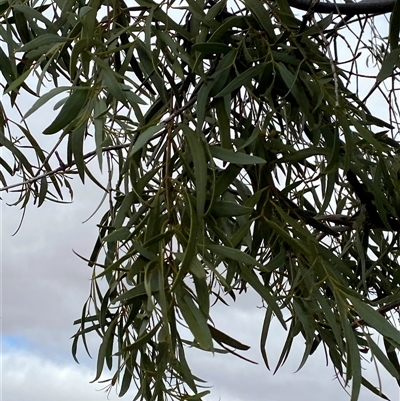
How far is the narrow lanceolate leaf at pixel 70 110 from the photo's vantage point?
0.32 m

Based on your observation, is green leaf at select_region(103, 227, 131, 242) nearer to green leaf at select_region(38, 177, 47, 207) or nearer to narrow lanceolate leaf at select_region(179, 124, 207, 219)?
narrow lanceolate leaf at select_region(179, 124, 207, 219)

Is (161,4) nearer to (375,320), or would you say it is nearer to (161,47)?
(161,47)

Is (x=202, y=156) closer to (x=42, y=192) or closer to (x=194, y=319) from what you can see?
(x=194, y=319)

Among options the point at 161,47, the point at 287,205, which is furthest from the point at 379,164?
the point at 161,47

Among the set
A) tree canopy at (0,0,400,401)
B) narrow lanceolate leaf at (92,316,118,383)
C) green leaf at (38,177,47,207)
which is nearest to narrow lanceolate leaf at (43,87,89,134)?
tree canopy at (0,0,400,401)

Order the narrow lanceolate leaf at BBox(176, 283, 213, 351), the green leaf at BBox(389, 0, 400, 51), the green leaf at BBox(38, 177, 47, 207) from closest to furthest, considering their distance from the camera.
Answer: the narrow lanceolate leaf at BBox(176, 283, 213, 351), the green leaf at BBox(389, 0, 400, 51), the green leaf at BBox(38, 177, 47, 207)

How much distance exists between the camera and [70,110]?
0.33m

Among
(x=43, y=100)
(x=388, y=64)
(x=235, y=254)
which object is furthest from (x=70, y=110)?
(x=388, y=64)

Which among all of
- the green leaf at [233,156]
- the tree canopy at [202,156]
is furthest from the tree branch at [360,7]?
the green leaf at [233,156]

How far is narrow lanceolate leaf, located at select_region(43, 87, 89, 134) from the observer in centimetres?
32

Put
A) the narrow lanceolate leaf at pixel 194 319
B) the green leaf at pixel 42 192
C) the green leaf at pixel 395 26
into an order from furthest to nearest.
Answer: the green leaf at pixel 42 192, the green leaf at pixel 395 26, the narrow lanceolate leaf at pixel 194 319

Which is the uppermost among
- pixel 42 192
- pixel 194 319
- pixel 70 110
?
pixel 42 192

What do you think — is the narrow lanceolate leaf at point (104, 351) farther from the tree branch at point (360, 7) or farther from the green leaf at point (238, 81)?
the tree branch at point (360, 7)

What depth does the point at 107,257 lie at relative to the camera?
51 cm
